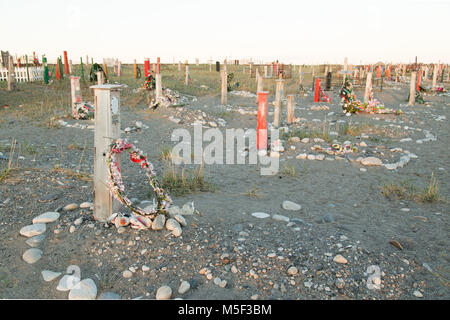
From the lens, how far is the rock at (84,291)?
2.66 meters

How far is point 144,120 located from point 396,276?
9055 mm

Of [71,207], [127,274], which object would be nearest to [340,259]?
[127,274]

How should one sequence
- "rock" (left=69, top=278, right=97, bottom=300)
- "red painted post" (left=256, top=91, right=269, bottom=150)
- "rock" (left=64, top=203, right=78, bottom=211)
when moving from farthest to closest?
"red painted post" (left=256, top=91, right=269, bottom=150)
"rock" (left=64, top=203, right=78, bottom=211)
"rock" (left=69, top=278, right=97, bottom=300)

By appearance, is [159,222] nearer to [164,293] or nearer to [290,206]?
[164,293]

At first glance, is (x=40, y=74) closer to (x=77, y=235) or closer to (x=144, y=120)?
(x=144, y=120)

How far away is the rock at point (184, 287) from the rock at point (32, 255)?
1.29m

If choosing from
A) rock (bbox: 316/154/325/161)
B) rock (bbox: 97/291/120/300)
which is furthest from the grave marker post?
rock (bbox: 97/291/120/300)

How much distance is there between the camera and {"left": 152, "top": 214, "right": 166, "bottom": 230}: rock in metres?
3.48

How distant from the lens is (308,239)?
357 centimetres

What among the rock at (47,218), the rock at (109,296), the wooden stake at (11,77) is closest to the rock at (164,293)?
the rock at (109,296)

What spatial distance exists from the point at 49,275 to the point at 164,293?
3.16 feet

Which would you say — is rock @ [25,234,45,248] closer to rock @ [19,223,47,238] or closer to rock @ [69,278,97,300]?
rock @ [19,223,47,238]

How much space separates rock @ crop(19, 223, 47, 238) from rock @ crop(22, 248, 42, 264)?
0.26 metres

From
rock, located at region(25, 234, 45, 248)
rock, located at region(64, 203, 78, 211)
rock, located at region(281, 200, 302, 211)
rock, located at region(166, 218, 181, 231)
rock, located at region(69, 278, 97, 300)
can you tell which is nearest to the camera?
rock, located at region(69, 278, 97, 300)
